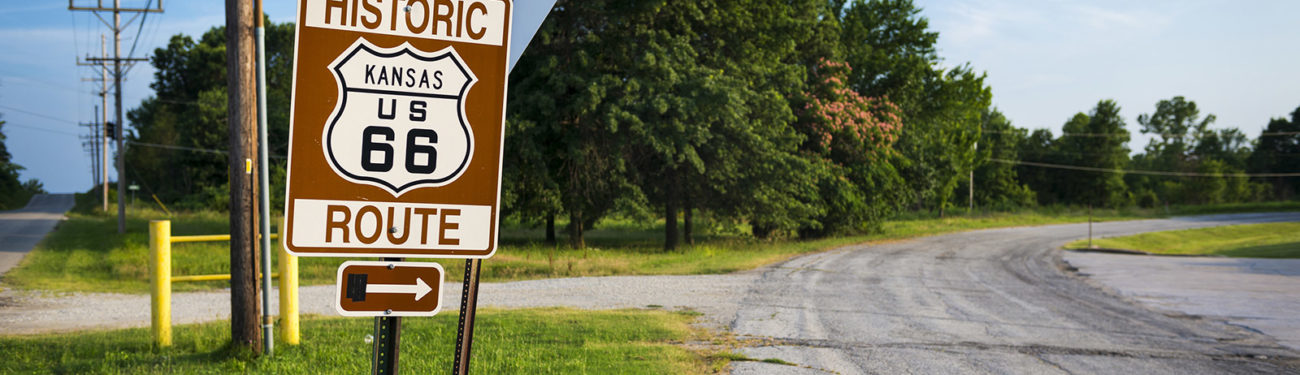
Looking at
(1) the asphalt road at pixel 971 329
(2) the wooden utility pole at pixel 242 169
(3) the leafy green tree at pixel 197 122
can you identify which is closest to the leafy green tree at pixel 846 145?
(1) the asphalt road at pixel 971 329

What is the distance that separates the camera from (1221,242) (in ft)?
121

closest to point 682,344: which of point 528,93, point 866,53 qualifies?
point 528,93

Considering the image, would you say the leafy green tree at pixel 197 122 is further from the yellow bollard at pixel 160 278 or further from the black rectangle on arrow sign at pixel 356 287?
the black rectangle on arrow sign at pixel 356 287

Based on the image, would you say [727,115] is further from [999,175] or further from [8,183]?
[8,183]

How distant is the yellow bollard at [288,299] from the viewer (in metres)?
7.51

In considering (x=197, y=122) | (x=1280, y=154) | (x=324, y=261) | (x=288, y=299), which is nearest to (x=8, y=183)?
(x=197, y=122)

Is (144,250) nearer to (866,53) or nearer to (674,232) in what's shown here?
(674,232)

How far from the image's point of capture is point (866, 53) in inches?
1312

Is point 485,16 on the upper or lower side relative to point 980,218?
upper

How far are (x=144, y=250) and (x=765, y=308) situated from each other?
1662 cm

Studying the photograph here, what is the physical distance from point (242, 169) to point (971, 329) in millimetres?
7964

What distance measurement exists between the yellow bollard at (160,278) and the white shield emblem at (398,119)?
6442 millimetres

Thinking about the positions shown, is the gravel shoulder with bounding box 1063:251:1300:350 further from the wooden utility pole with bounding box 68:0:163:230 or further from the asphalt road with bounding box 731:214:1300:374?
the wooden utility pole with bounding box 68:0:163:230

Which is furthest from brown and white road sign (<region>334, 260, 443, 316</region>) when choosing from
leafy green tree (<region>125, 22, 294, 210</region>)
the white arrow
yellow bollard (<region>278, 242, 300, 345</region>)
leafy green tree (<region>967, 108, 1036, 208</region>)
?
leafy green tree (<region>967, 108, 1036, 208</region>)
